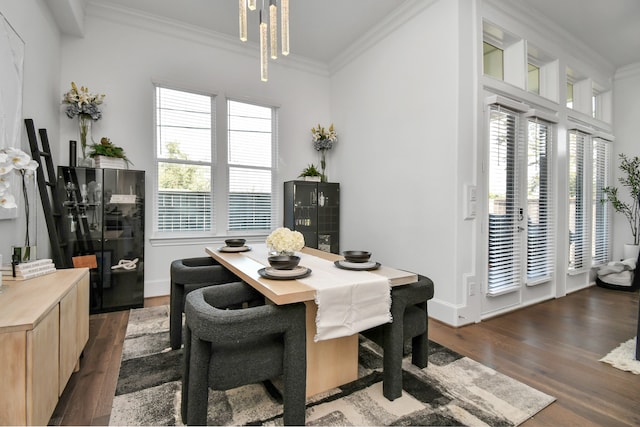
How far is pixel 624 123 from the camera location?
15.9 feet

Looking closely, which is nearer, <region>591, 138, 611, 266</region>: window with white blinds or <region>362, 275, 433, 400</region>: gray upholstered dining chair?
<region>362, 275, 433, 400</region>: gray upholstered dining chair

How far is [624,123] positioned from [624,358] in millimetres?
4525

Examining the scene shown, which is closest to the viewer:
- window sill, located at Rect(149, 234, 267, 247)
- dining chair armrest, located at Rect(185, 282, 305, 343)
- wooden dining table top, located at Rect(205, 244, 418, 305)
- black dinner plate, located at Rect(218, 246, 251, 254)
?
dining chair armrest, located at Rect(185, 282, 305, 343)

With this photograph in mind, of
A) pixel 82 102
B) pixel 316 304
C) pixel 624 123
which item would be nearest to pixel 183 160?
pixel 82 102

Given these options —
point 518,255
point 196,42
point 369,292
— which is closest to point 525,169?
point 518,255

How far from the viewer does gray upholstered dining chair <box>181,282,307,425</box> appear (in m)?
1.35

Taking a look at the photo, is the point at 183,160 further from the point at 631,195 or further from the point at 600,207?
the point at 631,195

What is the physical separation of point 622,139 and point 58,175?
795cm

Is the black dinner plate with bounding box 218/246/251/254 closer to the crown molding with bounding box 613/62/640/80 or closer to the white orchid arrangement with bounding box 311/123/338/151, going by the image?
the white orchid arrangement with bounding box 311/123/338/151

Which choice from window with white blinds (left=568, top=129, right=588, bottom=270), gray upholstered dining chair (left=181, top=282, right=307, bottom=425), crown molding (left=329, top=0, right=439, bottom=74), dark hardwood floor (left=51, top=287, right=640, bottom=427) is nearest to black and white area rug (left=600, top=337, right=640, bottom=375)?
dark hardwood floor (left=51, top=287, right=640, bottom=427)

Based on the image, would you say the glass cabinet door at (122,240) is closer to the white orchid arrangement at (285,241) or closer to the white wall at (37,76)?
the white wall at (37,76)

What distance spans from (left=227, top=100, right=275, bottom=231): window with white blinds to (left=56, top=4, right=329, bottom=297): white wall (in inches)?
7.2

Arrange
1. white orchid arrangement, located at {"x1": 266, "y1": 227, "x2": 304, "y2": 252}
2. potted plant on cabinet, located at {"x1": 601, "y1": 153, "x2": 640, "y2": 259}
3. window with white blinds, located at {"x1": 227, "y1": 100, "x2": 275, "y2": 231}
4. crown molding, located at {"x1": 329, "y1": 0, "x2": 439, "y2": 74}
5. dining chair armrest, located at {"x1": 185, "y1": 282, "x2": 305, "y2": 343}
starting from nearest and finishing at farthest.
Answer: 1. dining chair armrest, located at {"x1": 185, "y1": 282, "x2": 305, "y2": 343}
2. white orchid arrangement, located at {"x1": 266, "y1": 227, "x2": 304, "y2": 252}
3. crown molding, located at {"x1": 329, "y1": 0, "x2": 439, "y2": 74}
4. window with white blinds, located at {"x1": 227, "y1": 100, "x2": 275, "y2": 231}
5. potted plant on cabinet, located at {"x1": 601, "y1": 153, "x2": 640, "y2": 259}

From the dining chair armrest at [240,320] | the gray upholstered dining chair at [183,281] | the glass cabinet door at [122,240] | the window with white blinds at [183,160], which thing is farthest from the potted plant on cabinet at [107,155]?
the dining chair armrest at [240,320]
